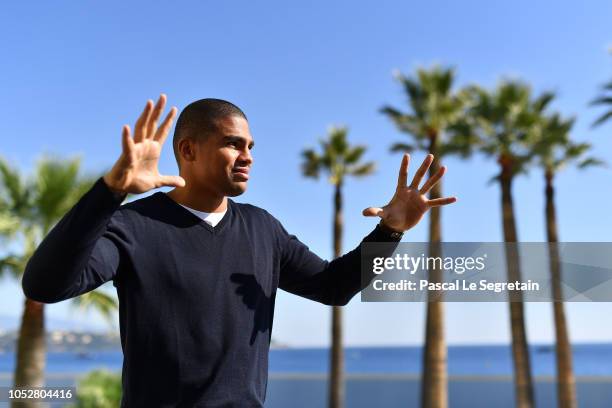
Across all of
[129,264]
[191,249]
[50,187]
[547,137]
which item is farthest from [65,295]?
[547,137]

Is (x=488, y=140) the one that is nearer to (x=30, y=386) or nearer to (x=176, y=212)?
(x=30, y=386)

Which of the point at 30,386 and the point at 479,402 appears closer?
the point at 30,386

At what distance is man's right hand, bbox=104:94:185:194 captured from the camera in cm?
175

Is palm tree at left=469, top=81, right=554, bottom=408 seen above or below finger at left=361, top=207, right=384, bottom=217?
above

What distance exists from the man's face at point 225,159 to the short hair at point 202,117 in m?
0.02

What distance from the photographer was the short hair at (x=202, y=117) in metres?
2.21

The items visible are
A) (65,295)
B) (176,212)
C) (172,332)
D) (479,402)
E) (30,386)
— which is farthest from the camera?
(479,402)

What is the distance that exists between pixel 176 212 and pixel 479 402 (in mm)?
59084

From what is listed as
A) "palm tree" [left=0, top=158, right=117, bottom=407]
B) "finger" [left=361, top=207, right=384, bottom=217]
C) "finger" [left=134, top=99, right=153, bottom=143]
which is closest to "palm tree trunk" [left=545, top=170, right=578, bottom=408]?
"palm tree" [left=0, top=158, right=117, bottom=407]

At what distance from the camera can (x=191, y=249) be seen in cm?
208

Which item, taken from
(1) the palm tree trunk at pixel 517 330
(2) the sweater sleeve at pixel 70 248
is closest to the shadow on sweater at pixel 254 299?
(2) the sweater sleeve at pixel 70 248

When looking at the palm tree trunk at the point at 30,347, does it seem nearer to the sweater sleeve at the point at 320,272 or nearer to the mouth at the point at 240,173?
the sweater sleeve at the point at 320,272

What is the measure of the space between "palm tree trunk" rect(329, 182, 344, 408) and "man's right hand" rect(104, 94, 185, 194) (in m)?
20.7

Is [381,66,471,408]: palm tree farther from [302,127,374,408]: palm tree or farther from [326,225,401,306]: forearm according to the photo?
[326,225,401,306]: forearm
